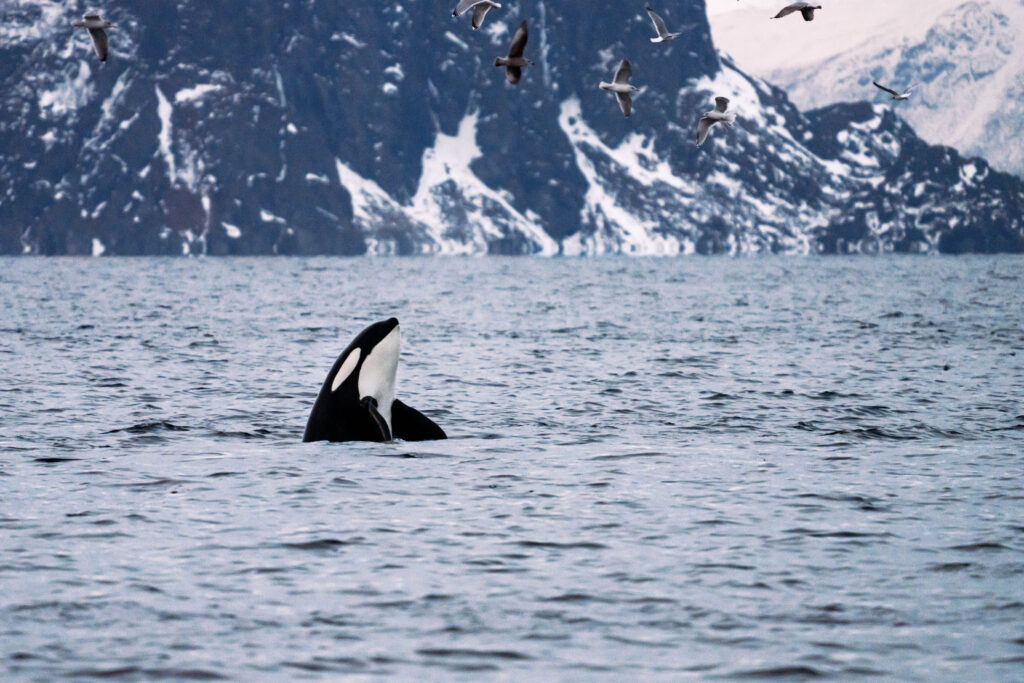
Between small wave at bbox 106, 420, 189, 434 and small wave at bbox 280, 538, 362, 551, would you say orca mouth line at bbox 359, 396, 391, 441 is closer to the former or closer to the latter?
small wave at bbox 280, 538, 362, 551

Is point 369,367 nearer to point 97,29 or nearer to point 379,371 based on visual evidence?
point 379,371

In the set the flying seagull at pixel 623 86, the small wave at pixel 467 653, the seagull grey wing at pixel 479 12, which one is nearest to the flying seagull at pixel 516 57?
the seagull grey wing at pixel 479 12

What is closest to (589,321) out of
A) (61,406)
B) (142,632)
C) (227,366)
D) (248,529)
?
(227,366)

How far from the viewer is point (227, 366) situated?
123 ft

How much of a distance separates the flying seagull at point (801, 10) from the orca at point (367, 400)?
46.2 ft

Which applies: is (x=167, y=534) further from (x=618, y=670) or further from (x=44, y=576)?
(x=618, y=670)

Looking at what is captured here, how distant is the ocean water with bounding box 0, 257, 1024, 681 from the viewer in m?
10.3

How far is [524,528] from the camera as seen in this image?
14.7 m

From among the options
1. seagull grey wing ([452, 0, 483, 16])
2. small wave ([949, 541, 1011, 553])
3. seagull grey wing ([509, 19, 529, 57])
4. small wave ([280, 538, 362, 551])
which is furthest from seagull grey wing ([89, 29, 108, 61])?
small wave ([949, 541, 1011, 553])

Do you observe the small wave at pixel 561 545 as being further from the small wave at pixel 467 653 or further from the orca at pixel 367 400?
the orca at pixel 367 400

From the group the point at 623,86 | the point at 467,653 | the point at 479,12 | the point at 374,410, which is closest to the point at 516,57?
the point at 479,12

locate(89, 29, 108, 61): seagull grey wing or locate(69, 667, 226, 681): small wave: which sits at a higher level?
locate(89, 29, 108, 61): seagull grey wing

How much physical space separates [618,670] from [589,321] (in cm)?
5108

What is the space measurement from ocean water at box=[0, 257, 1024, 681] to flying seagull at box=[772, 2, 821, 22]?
26.9ft
